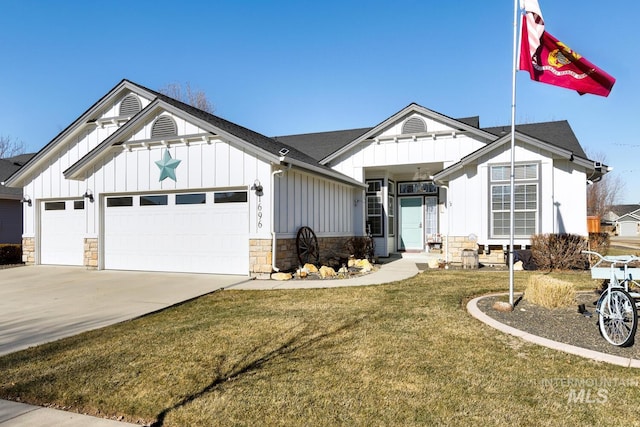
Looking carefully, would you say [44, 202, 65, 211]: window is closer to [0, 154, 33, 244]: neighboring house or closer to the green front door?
[0, 154, 33, 244]: neighboring house

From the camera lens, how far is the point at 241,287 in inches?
339

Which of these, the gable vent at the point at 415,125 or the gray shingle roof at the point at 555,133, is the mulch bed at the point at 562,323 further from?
the gable vent at the point at 415,125

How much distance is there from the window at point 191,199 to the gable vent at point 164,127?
175 cm

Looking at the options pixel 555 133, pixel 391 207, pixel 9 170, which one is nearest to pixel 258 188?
pixel 391 207

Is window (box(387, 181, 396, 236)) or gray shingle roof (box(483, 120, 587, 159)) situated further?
window (box(387, 181, 396, 236))

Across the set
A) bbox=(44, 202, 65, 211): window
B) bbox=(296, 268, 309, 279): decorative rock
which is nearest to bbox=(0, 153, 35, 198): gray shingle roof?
bbox=(44, 202, 65, 211): window

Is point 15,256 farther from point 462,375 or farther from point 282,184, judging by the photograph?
point 462,375

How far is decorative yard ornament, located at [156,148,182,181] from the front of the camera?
424 inches

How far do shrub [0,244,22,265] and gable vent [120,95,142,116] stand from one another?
21.5ft

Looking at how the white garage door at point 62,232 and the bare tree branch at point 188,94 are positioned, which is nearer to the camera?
the white garage door at point 62,232

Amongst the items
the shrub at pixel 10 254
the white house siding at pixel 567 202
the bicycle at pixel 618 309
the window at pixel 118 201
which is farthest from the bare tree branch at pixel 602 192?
the shrub at pixel 10 254

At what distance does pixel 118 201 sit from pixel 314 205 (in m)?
5.98

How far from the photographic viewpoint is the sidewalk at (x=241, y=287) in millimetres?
2838

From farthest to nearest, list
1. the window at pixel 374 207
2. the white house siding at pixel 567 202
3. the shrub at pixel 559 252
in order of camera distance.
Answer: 1. the window at pixel 374 207
2. the white house siding at pixel 567 202
3. the shrub at pixel 559 252
